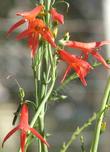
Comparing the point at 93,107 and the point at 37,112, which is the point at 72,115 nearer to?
the point at 93,107

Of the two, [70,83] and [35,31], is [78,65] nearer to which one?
[35,31]

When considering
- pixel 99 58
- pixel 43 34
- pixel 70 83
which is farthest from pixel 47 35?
pixel 70 83

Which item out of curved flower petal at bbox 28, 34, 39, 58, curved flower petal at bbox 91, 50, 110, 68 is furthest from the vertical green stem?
curved flower petal at bbox 28, 34, 39, 58

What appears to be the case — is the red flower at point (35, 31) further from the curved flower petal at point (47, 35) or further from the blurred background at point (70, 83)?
the blurred background at point (70, 83)

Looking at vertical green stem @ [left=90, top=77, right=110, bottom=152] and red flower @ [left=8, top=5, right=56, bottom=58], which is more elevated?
red flower @ [left=8, top=5, right=56, bottom=58]

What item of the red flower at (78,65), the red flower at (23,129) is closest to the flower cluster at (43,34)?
the red flower at (78,65)

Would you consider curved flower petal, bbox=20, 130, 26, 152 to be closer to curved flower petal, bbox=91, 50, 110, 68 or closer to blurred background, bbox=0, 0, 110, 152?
curved flower petal, bbox=91, 50, 110, 68

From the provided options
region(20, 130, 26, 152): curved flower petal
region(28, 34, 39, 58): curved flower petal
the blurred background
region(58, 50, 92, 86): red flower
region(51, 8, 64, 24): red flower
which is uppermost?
region(51, 8, 64, 24): red flower

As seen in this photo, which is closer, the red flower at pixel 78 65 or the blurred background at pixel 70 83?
the red flower at pixel 78 65
